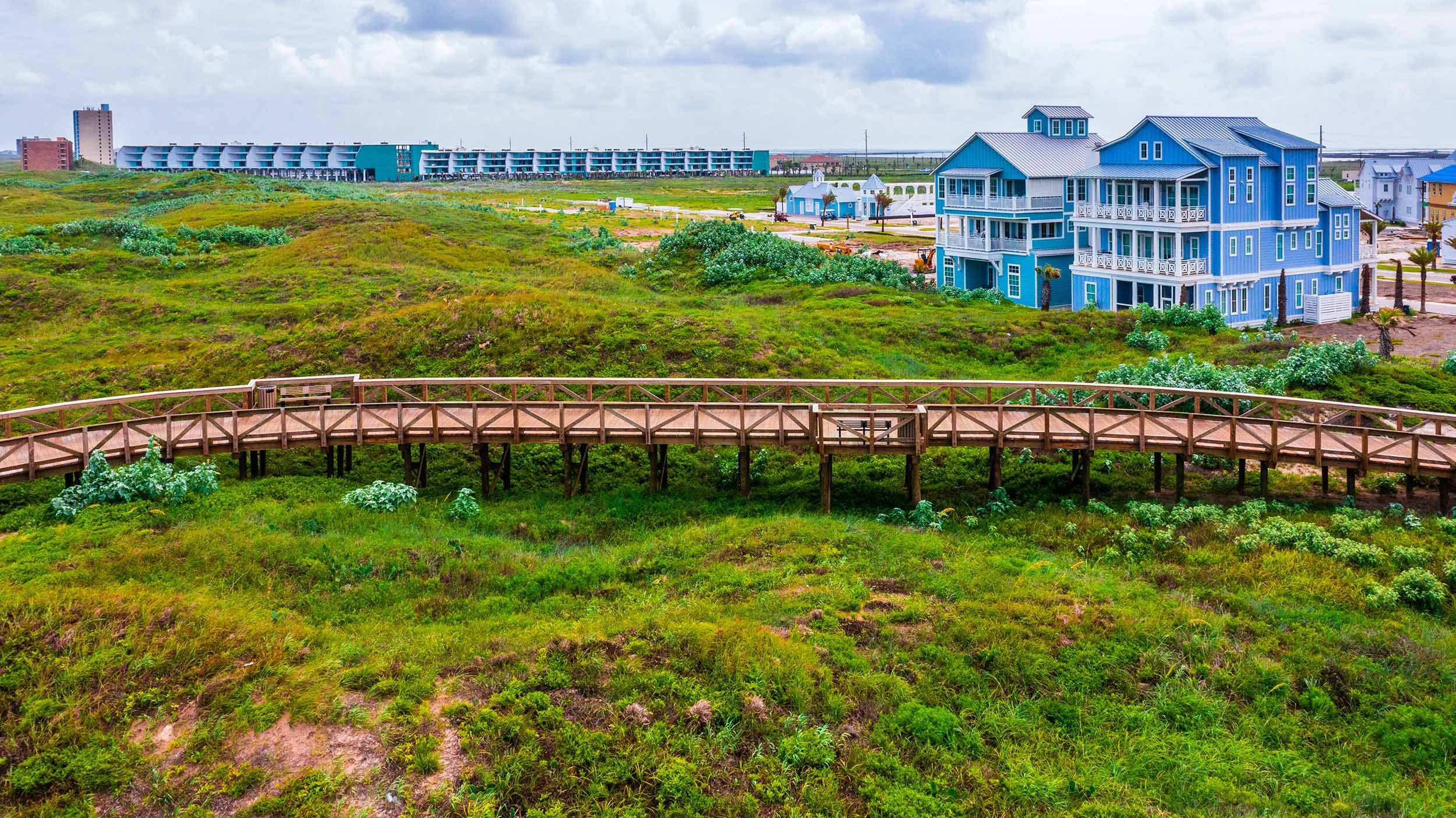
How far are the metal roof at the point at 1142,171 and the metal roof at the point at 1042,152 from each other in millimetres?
2500

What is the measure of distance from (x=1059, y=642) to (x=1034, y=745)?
268 centimetres

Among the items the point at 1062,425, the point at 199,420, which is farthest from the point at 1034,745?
the point at 199,420

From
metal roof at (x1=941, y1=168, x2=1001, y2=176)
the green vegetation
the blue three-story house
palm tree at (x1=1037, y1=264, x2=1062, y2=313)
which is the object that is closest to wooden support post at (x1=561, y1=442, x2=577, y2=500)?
the green vegetation

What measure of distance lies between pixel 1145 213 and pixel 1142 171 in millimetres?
1682

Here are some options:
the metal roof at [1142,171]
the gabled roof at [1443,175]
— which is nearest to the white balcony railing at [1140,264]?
the metal roof at [1142,171]

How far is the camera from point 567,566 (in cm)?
2211

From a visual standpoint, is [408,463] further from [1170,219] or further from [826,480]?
[1170,219]

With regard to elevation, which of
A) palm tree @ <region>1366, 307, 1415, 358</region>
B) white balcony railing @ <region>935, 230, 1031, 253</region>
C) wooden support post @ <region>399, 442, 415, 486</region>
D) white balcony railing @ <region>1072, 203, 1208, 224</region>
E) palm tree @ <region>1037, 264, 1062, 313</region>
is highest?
white balcony railing @ <region>1072, 203, 1208, 224</region>

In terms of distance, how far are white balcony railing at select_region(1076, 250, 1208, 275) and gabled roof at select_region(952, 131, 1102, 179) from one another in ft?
15.0

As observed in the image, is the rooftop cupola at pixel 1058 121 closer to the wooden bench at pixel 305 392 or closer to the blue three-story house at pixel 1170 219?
the blue three-story house at pixel 1170 219

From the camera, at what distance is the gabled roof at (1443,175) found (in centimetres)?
10669

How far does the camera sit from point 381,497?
25.9 metres

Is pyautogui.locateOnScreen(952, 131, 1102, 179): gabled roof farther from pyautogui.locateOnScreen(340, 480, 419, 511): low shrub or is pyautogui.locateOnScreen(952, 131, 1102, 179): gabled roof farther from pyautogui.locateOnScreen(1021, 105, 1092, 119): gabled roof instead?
pyautogui.locateOnScreen(340, 480, 419, 511): low shrub

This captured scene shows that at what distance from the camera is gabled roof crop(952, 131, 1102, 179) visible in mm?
54531
